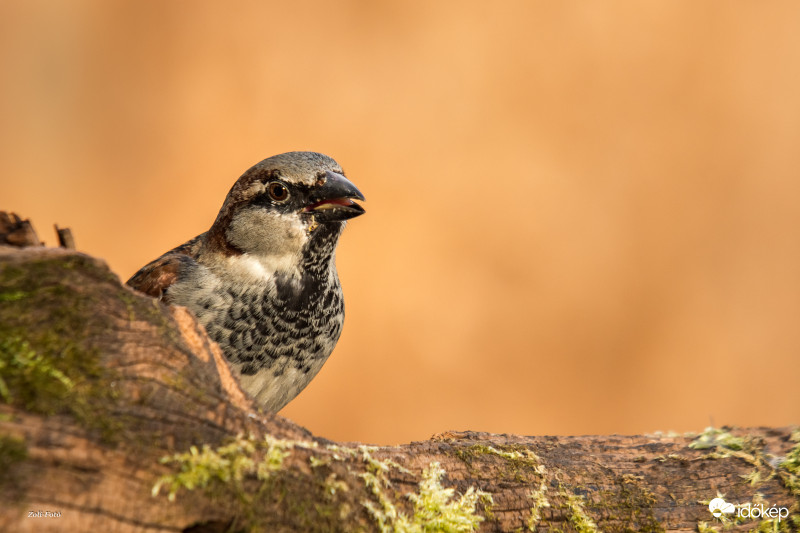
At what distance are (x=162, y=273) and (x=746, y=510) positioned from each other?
229 centimetres

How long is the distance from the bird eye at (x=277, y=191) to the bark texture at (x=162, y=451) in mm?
1243

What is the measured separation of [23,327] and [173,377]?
12.7 inches

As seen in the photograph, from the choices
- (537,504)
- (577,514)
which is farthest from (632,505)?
(537,504)

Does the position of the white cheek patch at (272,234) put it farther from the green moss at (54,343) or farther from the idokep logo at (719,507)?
the idokep logo at (719,507)

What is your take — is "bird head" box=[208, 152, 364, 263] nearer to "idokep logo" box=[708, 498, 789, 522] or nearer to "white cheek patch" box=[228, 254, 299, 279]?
"white cheek patch" box=[228, 254, 299, 279]

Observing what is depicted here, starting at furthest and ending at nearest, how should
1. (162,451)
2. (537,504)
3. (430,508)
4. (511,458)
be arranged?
1. (511,458)
2. (537,504)
3. (430,508)
4. (162,451)

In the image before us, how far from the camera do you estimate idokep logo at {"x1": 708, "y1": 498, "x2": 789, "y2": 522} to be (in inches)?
88.7

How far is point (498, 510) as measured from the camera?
2.00 meters

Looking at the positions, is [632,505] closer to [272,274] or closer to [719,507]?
[719,507]

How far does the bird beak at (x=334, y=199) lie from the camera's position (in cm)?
283

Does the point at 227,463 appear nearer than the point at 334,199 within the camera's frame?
Yes

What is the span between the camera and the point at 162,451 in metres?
1.50

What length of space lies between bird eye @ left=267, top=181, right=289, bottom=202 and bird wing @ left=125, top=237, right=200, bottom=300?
43 cm

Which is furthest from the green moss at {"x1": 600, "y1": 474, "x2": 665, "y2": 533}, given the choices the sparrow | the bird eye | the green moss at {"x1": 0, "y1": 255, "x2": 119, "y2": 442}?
the bird eye
